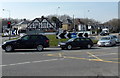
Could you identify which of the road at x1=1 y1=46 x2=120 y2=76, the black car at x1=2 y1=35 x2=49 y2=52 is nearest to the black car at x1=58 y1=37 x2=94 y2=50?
the black car at x1=2 y1=35 x2=49 y2=52

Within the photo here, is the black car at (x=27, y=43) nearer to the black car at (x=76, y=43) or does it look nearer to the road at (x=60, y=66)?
the black car at (x=76, y=43)

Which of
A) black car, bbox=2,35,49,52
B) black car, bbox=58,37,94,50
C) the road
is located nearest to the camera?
the road

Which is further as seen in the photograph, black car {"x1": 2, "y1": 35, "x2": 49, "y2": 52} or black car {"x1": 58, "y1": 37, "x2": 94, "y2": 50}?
black car {"x1": 58, "y1": 37, "x2": 94, "y2": 50}

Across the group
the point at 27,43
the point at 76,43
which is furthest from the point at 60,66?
the point at 76,43

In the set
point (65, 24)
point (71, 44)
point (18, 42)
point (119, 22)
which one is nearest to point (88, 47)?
point (71, 44)

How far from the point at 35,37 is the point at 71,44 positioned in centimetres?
438

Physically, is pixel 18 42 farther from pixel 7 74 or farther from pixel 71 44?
pixel 7 74

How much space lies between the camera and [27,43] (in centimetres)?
1945

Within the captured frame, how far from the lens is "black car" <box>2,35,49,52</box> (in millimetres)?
18984

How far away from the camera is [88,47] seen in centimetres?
2320

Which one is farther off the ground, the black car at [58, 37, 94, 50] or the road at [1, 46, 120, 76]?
the black car at [58, 37, 94, 50]

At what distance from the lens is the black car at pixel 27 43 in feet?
62.3

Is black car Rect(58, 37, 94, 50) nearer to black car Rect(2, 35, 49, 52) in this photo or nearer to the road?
black car Rect(2, 35, 49, 52)

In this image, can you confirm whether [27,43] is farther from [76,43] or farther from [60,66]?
[60,66]
